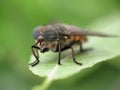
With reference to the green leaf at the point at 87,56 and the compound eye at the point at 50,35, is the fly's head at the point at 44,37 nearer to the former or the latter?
the compound eye at the point at 50,35

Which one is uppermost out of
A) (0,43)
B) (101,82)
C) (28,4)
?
(28,4)

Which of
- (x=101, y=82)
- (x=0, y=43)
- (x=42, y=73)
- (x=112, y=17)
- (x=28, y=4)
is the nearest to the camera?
(x=42, y=73)

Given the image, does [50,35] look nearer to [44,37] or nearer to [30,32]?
[44,37]

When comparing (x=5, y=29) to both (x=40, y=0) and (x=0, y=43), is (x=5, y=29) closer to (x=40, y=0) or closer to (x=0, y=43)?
(x=0, y=43)

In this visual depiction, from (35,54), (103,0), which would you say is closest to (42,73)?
(35,54)

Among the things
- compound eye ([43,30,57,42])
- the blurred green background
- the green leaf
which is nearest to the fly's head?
compound eye ([43,30,57,42])

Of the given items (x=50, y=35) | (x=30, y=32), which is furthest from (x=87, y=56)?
(x=30, y=32)

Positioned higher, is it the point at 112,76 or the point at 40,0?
the point at 40,0
